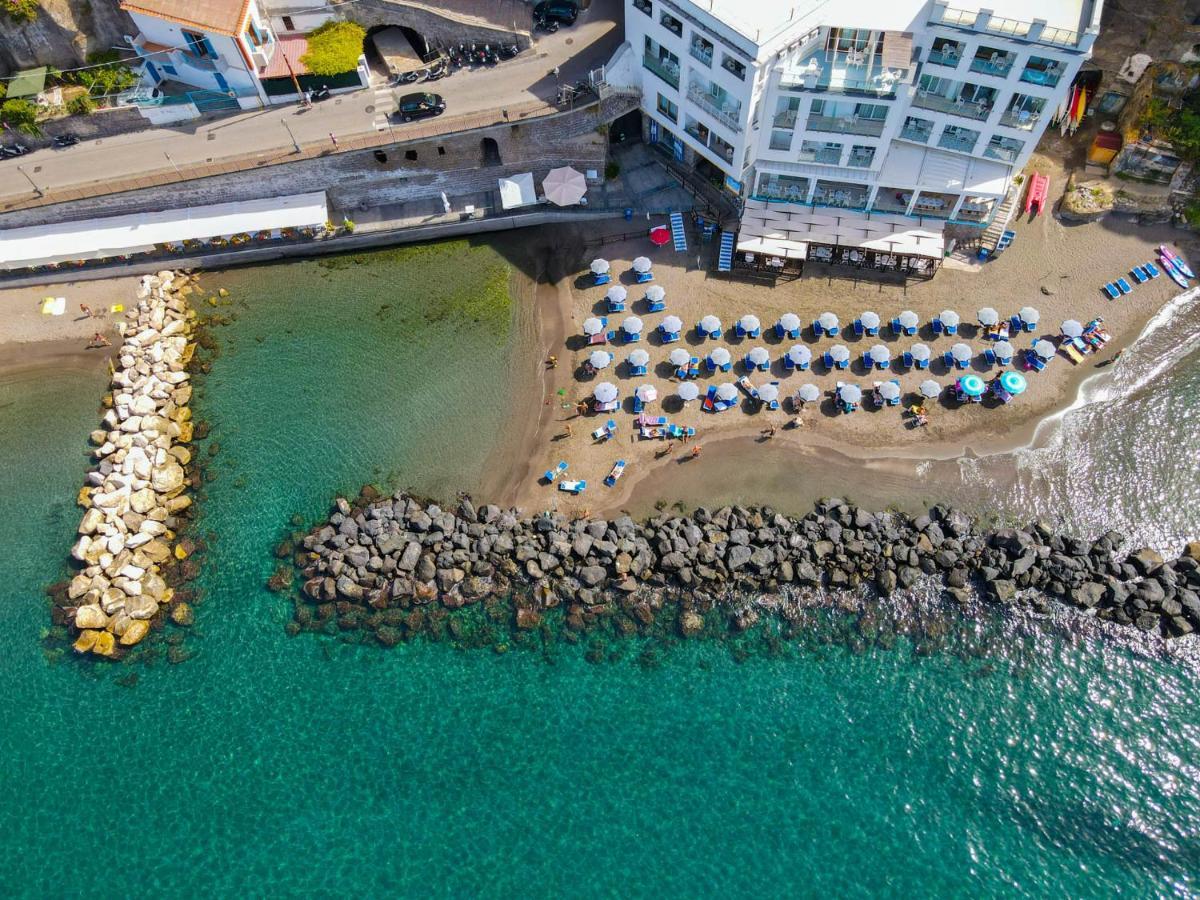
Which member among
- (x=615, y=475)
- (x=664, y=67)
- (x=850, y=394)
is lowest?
(x=615, y=475)

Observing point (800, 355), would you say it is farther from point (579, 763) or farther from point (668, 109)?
point (579, 763)

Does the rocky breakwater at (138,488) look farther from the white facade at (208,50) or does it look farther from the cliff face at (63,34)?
the cliff face at (63,34)

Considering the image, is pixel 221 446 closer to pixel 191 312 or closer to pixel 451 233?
pixel 191 312

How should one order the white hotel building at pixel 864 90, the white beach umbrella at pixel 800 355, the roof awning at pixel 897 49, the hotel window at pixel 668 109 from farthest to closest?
the hotel window at pixel 668 109 → the white beach umbrella at pixel 800 355 → the roof awning at pixel 897 49 → the white hotel building at pixel 864 90

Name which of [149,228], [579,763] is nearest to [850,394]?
[579,763]

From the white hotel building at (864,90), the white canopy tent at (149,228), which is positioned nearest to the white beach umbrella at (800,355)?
the white hotel building at (864,90)
